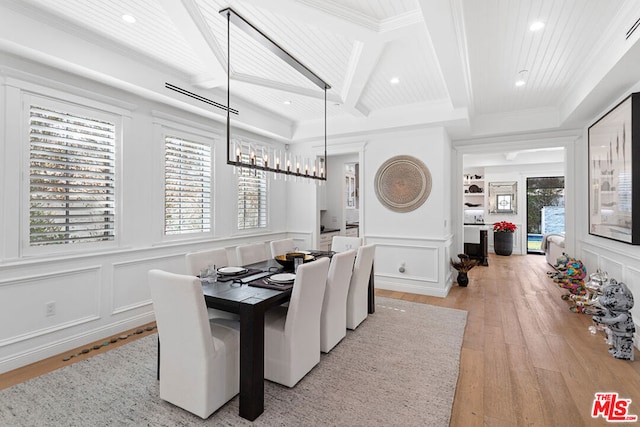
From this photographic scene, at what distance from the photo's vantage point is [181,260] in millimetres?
3885

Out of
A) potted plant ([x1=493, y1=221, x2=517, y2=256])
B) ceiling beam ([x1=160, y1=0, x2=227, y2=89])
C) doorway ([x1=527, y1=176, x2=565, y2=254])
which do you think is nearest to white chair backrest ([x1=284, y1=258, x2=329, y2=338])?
ceiling beam ([x1=160, y1=0, x2=227, y2=89])

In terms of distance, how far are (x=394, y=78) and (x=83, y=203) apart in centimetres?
354

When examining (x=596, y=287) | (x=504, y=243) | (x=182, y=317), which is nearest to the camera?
(x=182, y=317)

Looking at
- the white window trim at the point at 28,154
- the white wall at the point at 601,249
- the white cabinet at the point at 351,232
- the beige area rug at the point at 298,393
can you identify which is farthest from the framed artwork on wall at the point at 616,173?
the white window trim at the point at 28,154

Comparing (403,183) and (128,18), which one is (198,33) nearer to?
(128,18)

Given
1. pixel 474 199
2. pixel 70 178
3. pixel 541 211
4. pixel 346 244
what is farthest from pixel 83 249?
pixel 541 211

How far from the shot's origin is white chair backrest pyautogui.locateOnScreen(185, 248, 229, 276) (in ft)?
9.34

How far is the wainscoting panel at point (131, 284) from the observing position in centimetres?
321

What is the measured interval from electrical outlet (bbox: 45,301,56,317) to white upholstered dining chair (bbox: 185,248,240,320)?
1214mm

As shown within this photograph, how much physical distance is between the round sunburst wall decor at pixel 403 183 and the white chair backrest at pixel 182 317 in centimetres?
367

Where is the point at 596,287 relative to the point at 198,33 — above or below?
below

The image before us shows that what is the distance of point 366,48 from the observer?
109 inches

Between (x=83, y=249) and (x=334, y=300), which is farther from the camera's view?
(x=83, y=249)

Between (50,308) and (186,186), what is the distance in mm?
1853
